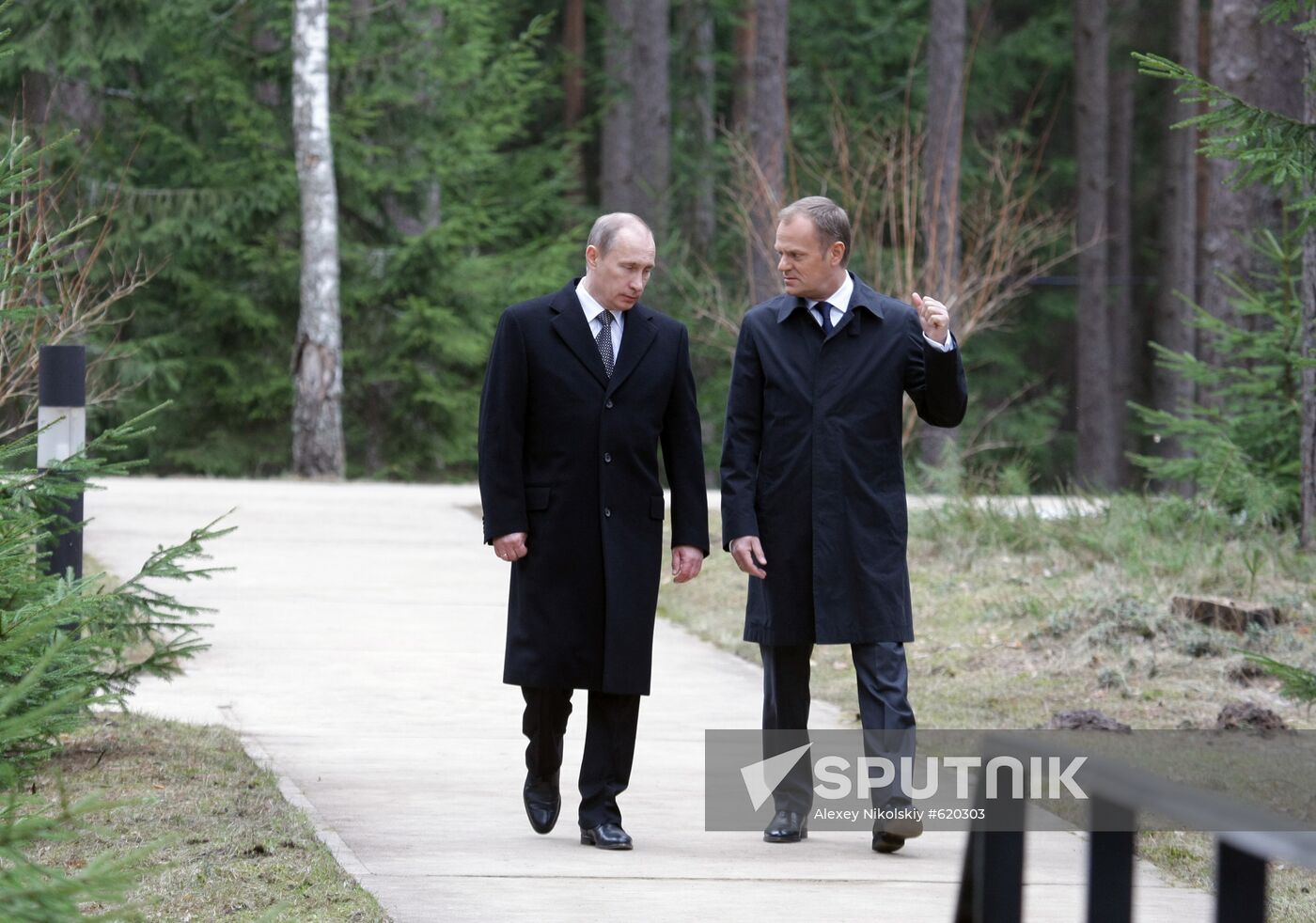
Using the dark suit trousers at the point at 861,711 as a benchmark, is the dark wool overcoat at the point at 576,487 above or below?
above

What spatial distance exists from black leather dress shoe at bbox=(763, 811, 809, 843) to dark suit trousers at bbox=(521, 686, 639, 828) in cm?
51

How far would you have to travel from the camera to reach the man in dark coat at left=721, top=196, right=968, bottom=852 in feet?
19.0

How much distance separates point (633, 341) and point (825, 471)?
73 cm

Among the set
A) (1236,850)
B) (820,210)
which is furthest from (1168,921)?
(1236,850)

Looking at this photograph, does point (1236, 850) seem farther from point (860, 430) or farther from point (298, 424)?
point (298, 424)

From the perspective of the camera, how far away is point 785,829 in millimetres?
5988

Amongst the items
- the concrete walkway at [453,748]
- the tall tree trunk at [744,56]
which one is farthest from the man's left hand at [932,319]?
the tall tree trunk at [744,56]

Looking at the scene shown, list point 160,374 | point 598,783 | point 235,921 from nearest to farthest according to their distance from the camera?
point 235,921 < point 598,783 < point 160,374

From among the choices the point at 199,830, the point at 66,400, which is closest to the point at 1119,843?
the point at 199,830

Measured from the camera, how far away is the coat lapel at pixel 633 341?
5852 millimetres

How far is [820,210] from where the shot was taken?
5832 millimetres

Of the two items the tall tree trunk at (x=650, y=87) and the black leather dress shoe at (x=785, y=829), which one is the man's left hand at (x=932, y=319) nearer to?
the black leather dress shoe at (x=785, y=829)

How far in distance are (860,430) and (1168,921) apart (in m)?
1.72

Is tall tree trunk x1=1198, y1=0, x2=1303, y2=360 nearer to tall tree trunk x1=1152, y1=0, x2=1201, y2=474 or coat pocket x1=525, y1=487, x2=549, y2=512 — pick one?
coat pocket x1=525, y1=487, x2=549, y2=512
